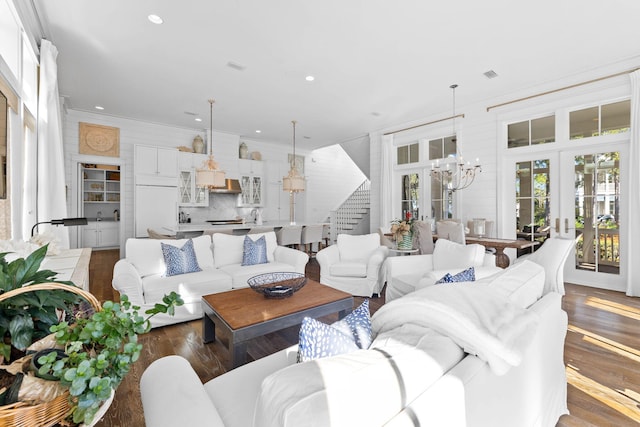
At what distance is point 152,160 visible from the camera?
6297 mm

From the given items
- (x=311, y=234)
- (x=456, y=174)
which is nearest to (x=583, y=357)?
(x=456, y=174)

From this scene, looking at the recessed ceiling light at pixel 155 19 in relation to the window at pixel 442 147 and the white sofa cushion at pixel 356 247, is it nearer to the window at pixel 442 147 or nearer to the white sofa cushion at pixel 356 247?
the white sofa cushion at pixel 356 247

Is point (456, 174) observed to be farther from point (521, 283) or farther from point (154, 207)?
point (154, 207)

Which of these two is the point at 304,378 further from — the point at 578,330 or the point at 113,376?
the point at 578,330

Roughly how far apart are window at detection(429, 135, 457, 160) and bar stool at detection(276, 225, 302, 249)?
3227 millimetres

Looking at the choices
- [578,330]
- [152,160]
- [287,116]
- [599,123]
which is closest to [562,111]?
[599,123]

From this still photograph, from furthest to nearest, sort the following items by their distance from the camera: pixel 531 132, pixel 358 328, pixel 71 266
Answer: pixel 531 132
pixel 71 266
pixel 358 328

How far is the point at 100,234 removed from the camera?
6926mm

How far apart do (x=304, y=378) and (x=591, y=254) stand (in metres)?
5.44

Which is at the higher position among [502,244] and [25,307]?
[25,307]

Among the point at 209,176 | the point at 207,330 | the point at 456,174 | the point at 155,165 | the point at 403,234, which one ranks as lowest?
the point at 207,330

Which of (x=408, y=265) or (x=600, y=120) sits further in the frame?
(x=600, y=120)

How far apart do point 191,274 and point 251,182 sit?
5015 mm

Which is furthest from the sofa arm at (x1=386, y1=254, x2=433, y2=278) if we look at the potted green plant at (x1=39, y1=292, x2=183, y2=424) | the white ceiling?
the potted green plant at (x1=39, y1=292, x2=183, y2=424)
